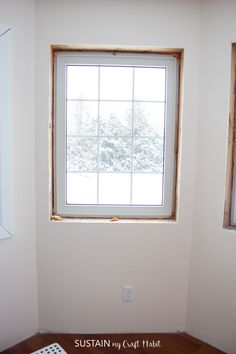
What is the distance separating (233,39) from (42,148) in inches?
52.4

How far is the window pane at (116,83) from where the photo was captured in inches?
66.2

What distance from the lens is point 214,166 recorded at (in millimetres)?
1573

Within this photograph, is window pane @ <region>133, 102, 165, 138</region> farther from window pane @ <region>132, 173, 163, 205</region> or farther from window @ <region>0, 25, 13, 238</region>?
window @ <region>0, 25, 13, 238</region>

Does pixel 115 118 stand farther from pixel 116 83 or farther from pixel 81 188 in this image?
pixel 81 188

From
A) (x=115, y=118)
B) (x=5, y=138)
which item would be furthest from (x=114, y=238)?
(x=5, y=138)

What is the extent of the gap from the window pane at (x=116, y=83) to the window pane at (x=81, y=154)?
0.32m

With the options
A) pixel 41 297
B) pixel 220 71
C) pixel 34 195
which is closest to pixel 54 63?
pixel 34 195

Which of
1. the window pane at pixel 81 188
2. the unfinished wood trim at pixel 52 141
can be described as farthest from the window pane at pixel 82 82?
the window pane at pixel 81 188

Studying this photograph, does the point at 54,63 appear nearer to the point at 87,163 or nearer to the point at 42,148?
the point at 42,148

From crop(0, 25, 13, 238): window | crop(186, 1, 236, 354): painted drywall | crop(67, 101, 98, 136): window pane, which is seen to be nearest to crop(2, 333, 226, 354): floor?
crop(186, 1, 236, 354): painted drywall

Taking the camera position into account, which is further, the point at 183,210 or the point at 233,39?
the point at 183,210

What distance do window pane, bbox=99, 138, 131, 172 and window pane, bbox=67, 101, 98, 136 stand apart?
0.12 m

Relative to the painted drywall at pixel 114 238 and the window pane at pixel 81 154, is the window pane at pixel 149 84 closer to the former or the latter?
the painted drywall at pixel 114 238

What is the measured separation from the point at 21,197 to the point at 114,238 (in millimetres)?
654
